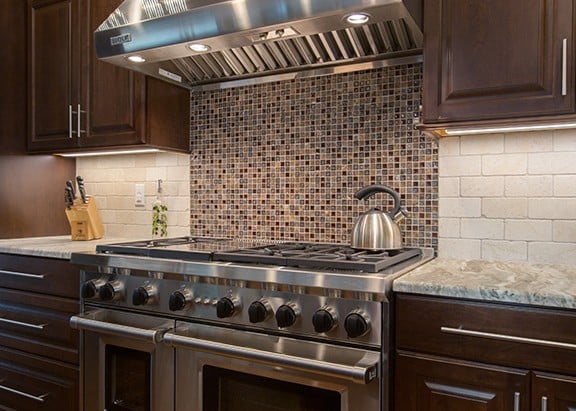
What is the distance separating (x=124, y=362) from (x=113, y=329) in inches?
7.5

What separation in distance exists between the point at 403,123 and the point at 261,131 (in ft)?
2.26

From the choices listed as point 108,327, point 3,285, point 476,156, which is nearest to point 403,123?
point 476,156

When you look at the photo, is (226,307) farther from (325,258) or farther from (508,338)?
(508,338)

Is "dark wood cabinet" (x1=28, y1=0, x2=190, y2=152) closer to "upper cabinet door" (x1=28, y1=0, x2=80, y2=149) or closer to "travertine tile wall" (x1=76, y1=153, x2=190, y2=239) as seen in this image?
"upper cabinet door" (x1=28, y1=0, x2=80, y2=149)

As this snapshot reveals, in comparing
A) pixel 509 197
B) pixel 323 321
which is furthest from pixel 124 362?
pixel 509 197

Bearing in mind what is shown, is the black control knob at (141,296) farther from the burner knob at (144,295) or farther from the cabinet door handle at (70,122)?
the cabinet door handle at (70,122)

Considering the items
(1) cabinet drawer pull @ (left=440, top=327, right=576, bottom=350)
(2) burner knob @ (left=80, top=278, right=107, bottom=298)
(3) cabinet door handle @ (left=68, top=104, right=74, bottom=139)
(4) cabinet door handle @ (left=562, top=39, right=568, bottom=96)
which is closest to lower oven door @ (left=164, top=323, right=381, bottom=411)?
(1) cabinet drawer pull @ (left=440, top=327, right=576, bottom=350)

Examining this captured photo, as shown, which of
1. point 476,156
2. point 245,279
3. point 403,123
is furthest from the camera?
point 403,123

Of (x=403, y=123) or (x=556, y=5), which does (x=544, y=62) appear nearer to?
(x=556, y=5)

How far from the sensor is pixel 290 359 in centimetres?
134

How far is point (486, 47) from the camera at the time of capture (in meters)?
1.47

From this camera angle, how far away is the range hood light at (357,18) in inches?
58.1

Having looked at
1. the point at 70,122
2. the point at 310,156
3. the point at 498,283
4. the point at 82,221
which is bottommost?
the point at 498,283

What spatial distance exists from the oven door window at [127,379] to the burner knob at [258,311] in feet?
1.71
